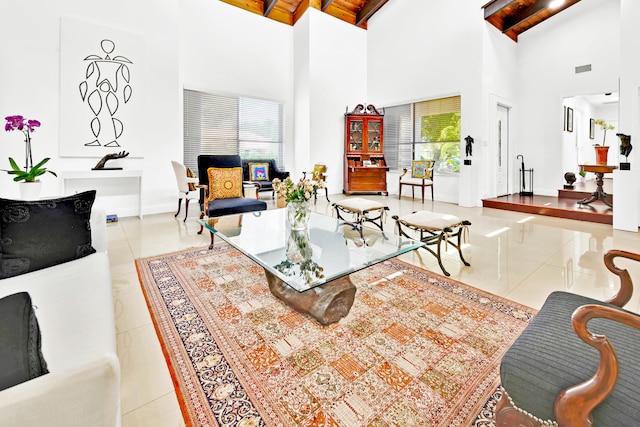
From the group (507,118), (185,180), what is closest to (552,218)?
(507,118)

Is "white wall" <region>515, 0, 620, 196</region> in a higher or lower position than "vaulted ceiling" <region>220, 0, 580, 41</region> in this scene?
lower

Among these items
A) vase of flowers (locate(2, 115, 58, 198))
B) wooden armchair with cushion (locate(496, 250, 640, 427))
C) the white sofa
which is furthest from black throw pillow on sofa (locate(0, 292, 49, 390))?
vase of flowers (locate(2, 115, 58, 198))

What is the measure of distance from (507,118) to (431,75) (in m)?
2.08

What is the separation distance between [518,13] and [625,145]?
400cm

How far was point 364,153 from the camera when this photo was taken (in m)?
8.20

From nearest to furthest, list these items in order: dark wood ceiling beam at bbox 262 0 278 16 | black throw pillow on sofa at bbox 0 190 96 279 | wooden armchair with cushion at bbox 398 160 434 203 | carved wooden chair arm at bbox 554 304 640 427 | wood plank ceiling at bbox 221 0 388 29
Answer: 1. carved wooden chair arm at bbox 554 304 640 427
2. black throw pillow on sofa at bbox 0 190 96 279
3. dark wood ceiling beam at bbox 262 0 278 16
4. wooden armchair with cushion at bbox 398 160 434 203
5. wood plank ceiling at bbox 221 0 388 29

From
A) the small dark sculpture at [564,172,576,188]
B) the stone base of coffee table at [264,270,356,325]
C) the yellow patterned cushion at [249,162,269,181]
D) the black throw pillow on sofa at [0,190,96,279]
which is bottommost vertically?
the stone base of coffee table at [264,270,356,325]

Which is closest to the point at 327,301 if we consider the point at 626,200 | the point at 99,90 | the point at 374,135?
the point at 626,200

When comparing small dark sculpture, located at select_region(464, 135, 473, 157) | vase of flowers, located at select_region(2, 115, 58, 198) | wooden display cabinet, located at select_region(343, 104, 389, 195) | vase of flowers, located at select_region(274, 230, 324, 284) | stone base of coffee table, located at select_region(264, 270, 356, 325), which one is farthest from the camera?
wooden display cabinet, located at select_region(343, 104, 389, 195)

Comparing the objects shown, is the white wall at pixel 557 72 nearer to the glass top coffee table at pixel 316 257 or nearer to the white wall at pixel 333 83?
the white wall at pixel 333 83

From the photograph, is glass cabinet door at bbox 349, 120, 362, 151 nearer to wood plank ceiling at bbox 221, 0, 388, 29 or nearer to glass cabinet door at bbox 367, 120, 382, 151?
glass cabinet door at bbox 367, 120, 382, 151

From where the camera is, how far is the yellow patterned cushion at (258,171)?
280 inches

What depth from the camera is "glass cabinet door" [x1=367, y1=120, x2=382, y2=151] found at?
322 inches

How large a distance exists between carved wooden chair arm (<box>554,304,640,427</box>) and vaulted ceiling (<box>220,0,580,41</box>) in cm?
715
